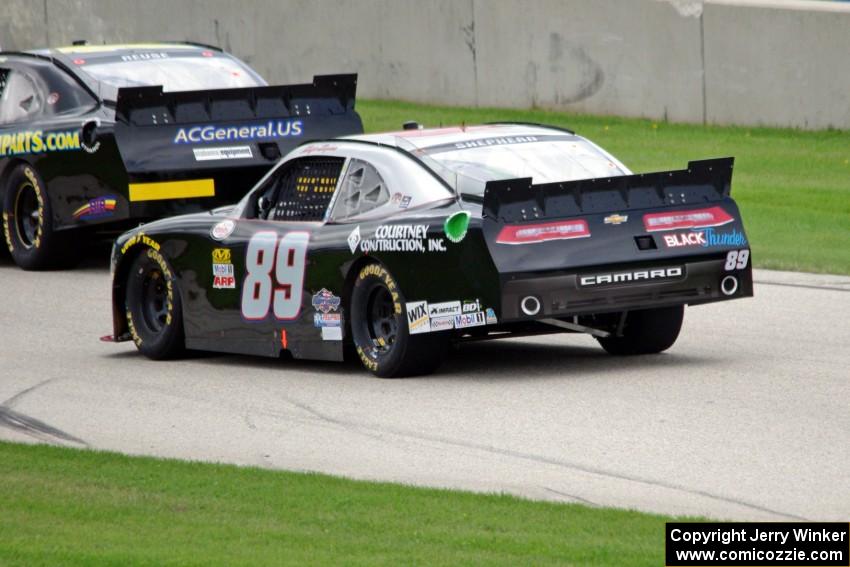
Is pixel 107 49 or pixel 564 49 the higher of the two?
pixel 107 49

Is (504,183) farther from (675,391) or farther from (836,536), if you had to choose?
(836,536)

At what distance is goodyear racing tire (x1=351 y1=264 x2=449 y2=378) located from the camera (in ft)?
34.3

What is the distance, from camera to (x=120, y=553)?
263 inches

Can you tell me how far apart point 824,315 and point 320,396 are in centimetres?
393

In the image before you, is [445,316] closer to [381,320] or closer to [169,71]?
[381,320]

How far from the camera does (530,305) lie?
999 cm

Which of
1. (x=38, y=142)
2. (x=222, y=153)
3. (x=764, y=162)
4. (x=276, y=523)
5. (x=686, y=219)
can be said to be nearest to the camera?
(x=276, y=523)

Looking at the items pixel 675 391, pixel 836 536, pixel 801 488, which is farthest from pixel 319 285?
pixel 836 536

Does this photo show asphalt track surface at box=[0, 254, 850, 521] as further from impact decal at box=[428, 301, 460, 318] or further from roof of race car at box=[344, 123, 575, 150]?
roof of race car at box=[344, 123, 575, 150]

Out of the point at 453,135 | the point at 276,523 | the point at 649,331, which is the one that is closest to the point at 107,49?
the point at 453,135

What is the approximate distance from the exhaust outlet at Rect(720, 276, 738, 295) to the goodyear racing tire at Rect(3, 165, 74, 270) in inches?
285

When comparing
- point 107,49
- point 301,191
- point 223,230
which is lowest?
point 223,230

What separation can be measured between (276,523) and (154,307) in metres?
5.39

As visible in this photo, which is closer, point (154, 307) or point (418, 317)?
point (418, 317)
